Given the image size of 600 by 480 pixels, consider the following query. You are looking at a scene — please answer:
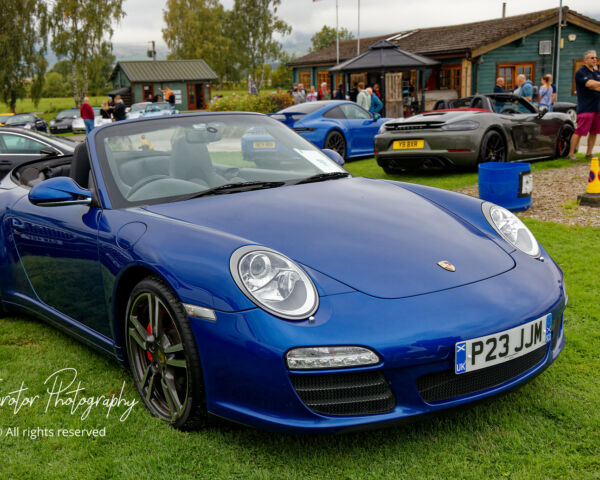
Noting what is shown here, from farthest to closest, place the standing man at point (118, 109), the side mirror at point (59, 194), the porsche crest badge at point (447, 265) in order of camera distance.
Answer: the standing man at point (118, 109)
the side mirror at point (59, 194)
the porsche crest badge at point (447, 265)

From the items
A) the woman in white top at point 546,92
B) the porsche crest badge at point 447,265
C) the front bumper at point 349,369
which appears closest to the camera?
the front bumper at point 349,369

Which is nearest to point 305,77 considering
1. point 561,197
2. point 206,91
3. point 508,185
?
point 206,91

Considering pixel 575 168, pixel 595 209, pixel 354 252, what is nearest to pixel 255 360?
pixel 354 252

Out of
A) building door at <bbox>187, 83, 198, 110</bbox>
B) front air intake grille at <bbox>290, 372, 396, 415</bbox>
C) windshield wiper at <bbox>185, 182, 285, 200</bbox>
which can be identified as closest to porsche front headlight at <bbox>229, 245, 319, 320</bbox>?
front air intake grille at <bbox>290, 372, 396, 415</bbox>

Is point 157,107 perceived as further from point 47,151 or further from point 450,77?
point 47,151

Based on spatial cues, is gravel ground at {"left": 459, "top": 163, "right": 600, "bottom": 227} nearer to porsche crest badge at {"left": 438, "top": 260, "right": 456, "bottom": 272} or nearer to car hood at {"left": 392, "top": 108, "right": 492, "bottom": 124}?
car hood at {"left": 392, "top": 108, "right": 492, "bottom": 124}

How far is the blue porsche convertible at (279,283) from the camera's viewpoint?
2.26 metres

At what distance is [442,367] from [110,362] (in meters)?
2.06

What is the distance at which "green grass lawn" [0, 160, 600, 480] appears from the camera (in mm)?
2385

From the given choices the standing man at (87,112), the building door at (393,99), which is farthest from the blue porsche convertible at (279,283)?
the standing man at (87,112)

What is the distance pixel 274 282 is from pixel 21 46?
47.3 metres

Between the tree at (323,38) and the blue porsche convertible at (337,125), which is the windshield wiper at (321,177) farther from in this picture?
the tree at (323,38)

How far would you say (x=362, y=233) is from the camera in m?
2.81

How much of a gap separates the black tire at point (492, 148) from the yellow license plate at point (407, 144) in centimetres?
89
